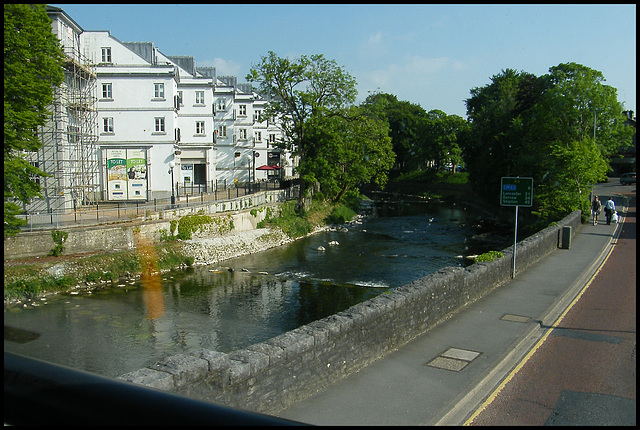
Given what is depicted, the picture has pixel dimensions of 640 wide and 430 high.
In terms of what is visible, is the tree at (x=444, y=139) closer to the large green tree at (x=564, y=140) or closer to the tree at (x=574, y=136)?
the large green tree at (x=564, y=140)

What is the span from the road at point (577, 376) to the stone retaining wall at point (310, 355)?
7.57 ft

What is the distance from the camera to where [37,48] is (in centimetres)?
2127

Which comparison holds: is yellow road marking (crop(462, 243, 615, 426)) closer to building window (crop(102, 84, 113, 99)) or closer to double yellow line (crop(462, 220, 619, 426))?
double yellow line (crop(462, 220, 619, 426))

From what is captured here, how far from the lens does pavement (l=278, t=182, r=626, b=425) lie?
7984mm

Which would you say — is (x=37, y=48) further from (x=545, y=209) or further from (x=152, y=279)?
(x=545, y=209)

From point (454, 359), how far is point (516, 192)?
10.3 meters

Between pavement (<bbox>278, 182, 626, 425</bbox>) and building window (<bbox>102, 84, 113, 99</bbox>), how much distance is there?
110ft

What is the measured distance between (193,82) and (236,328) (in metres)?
37.0

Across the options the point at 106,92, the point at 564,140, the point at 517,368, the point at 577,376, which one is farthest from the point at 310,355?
the point at 564,140

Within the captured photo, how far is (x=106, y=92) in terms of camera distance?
40.4 metres

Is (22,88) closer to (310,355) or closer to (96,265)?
(96,265)

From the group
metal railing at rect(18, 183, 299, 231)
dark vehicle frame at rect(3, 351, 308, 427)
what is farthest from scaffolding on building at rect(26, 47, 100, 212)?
dark vehicle frame at rect(3, 351, 308, 427)

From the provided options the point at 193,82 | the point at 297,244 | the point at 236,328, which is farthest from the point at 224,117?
the point at 236,328

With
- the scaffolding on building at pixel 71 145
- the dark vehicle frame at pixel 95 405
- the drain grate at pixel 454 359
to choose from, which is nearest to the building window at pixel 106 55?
the scaffolding on building at pixel 71 145
